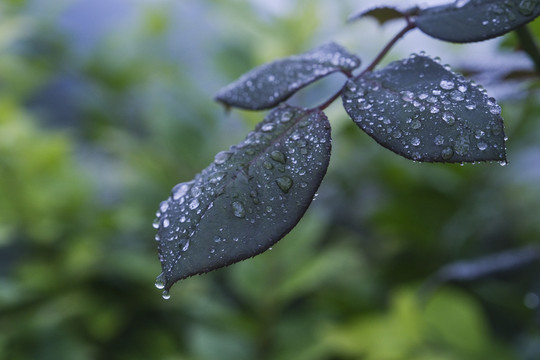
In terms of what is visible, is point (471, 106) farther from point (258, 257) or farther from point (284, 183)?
point (258, 257)

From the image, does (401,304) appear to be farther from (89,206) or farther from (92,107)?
(92,107)

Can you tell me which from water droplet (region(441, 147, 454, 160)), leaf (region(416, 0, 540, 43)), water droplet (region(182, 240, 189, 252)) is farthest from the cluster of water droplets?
water droplet (region(182, 240, 189, 252))

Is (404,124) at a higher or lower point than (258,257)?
higher

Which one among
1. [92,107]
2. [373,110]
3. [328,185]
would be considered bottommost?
[328,185]

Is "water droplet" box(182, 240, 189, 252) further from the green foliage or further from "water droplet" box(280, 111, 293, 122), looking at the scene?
"water droplet" box(280, 111, 293, 122)

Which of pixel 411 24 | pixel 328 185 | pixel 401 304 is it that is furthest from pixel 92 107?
pixel 411 24

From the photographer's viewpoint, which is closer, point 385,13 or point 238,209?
point 238,209

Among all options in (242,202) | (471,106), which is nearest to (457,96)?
(471,106)
